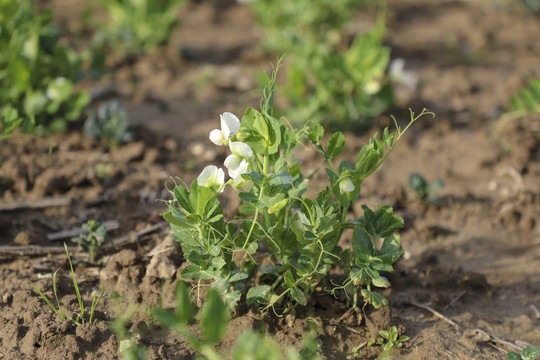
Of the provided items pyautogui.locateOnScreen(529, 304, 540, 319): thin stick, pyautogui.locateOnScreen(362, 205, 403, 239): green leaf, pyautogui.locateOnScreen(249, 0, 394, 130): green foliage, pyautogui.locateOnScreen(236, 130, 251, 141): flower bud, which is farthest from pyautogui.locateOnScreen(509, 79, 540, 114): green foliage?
pyautogui.locateOnScreen(236, 130, 251, 141): flower bud

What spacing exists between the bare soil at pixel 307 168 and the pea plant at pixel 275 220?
0.17 meters

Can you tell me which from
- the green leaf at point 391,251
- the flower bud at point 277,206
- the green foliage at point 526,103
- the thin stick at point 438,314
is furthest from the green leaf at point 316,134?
the green foliage at point 526,103

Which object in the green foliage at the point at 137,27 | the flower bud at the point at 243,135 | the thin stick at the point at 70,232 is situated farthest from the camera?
the green foliage at the point at 137,27

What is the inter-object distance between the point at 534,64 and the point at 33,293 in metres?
4.09

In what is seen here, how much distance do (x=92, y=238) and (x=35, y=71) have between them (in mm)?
1257

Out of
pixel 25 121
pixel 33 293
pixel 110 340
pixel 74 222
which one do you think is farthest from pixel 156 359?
pixel 25 121

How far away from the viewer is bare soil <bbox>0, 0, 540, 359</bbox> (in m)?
2.13

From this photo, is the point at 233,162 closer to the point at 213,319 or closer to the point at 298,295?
the point at 298,295

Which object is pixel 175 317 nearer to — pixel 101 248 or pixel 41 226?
pixel 101 248

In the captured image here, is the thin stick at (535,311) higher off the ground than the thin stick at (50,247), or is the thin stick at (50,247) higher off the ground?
the thin stick at (50,247)

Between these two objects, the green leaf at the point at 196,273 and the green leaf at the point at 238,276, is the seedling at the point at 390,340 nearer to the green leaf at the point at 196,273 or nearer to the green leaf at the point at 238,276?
the green leaf at the point at 238,276

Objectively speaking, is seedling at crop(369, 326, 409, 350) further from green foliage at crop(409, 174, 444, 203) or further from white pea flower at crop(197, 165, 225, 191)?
green foliage at crop(409, 174, 444, 203)

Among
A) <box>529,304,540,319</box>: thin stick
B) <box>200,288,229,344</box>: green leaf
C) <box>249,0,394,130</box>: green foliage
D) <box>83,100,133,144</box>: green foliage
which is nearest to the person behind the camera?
<box>200,288,229,344</box>: green leaf

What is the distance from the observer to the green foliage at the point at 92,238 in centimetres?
240
